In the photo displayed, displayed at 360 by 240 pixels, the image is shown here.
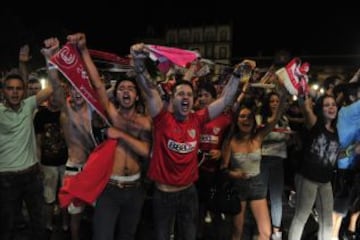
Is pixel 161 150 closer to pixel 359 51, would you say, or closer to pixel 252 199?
pixel 252 199

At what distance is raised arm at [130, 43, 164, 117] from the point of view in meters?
4.04

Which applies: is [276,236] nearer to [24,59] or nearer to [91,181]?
[91,181]

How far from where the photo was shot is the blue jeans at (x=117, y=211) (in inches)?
163

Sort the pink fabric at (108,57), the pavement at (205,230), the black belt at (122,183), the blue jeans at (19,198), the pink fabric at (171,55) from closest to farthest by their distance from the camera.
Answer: the black belt at (122,183)
the pink fabric at (171,55)
the blue jeans at (19,198)
the pavement at (205,230)
the pink fabric at (108,57)

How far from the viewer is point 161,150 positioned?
4.19 meters

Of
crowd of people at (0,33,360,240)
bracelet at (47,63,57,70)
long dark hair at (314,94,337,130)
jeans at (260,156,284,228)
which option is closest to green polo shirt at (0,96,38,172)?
crowd of people at (0,33,360,240)

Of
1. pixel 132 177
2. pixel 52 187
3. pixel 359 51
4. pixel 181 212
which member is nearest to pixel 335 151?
pixel 181 212

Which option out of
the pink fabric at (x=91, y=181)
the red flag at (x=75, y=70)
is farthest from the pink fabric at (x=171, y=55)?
the pink fabric at (x=91, y=181)

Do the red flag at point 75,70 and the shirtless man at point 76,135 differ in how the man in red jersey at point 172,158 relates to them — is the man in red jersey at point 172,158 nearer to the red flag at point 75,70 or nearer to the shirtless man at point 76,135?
the red flag at point 75,70

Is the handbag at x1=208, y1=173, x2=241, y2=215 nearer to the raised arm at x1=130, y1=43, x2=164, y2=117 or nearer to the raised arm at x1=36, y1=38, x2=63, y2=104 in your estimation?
the raised arm at x1=130, y1=43, x2=164, y2=117

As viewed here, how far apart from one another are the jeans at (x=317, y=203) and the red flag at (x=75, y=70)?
7.98ft

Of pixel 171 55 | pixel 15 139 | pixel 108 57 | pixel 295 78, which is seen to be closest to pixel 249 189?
pixel 295 78

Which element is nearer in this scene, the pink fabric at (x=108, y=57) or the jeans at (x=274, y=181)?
the pink fabric at (x=108, y=57)

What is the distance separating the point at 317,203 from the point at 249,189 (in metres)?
0.81
